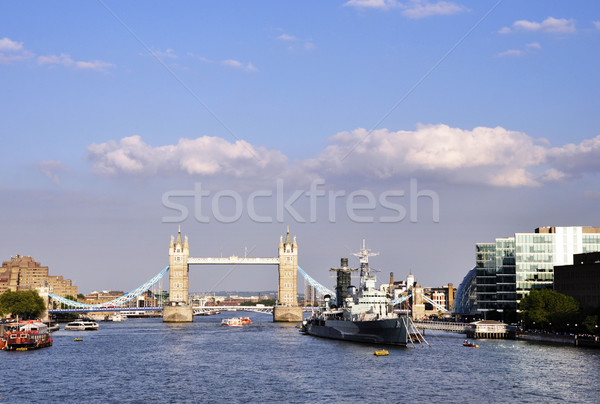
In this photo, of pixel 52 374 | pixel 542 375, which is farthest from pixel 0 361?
pixel 542 375

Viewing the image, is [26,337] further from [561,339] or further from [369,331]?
[561,339]

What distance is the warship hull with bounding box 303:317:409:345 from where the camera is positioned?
10400cm

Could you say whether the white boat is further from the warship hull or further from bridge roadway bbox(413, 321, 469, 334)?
bridge roadway bbox(413, 321, 469, 334)

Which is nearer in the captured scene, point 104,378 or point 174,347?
point 104,378

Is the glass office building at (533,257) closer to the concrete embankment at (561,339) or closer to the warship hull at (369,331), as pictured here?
the concrete embankment at (561,339)

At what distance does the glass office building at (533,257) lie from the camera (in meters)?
150

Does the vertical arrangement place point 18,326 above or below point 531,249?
below

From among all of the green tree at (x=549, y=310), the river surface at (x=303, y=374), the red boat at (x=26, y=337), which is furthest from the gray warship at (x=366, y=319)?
the red boat at (x=26, y=337)

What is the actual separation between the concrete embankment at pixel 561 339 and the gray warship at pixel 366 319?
2177 cm

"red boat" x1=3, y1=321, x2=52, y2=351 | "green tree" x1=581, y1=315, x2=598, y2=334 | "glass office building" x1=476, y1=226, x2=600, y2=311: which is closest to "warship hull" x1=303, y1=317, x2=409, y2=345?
"green tree" x1=581, y1=315, x2=598, y2=334

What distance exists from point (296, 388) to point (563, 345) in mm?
53492

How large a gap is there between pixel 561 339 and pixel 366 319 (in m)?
27.6

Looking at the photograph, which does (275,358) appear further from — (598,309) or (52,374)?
(598,309)

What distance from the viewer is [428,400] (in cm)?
6009
